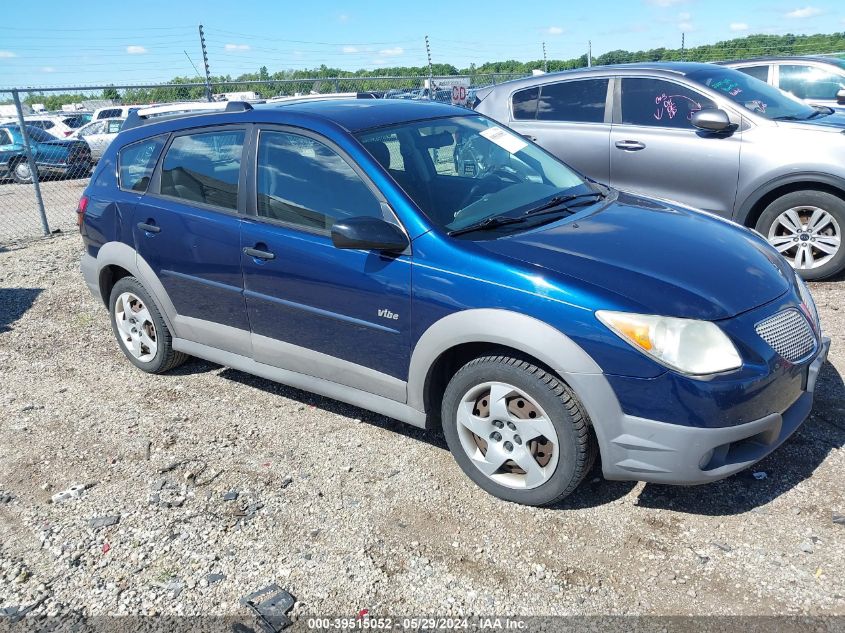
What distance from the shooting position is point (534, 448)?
3246 mm

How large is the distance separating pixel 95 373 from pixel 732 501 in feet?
14.1

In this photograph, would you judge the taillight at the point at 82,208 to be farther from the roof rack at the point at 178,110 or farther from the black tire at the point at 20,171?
the black tire at the point at 20,171

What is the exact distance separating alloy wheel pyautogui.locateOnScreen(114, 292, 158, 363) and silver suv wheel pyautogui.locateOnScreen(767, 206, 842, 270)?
197 inches

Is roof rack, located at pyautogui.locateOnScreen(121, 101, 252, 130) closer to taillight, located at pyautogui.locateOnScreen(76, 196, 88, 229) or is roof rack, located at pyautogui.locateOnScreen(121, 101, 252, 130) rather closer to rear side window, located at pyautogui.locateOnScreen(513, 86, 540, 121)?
taillight, located at pyautogui.locateOnScreen(76, 196, 88, 229)

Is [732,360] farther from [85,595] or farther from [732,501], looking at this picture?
[85,595]

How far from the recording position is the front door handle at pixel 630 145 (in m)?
6.58

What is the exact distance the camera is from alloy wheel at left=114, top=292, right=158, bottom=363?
16.4ft

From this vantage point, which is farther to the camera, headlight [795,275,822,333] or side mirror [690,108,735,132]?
side mirror [690,108,735,132]

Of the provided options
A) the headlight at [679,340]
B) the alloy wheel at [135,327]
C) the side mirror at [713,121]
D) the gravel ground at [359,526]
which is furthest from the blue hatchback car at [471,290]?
the side mirror at [713,121]

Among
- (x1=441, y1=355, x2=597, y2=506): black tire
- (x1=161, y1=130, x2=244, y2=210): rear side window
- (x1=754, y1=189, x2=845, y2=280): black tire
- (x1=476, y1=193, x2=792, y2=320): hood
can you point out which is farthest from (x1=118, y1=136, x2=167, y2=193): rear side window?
(x1=754, y1=189, x2=845, y2=280): black tire

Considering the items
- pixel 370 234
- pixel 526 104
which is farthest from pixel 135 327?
pixel 526 104

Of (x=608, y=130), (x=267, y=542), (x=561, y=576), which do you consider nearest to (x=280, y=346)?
(x=267, y=542)

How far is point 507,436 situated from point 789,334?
131cm

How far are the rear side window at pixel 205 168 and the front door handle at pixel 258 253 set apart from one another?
1.01ft
